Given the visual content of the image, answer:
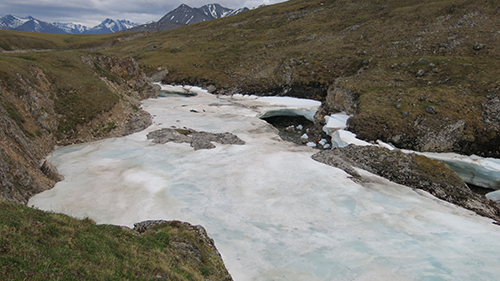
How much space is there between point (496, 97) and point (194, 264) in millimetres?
46317

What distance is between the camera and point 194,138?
4150 centimetres

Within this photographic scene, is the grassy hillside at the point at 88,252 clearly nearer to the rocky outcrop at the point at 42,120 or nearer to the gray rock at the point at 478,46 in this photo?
the rocky outcrop at the point at 42,120

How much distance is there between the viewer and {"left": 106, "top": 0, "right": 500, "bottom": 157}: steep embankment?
38406 mm

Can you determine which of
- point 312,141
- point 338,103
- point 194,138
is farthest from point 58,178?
point 338,103

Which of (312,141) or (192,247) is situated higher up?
(192,247)

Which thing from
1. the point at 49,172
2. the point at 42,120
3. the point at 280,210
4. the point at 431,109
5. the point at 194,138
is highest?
the point at 42,120

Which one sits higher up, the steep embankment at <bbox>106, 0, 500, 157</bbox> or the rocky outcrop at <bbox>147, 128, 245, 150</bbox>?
the steep embankment at <bbox>106, 0, 500, 157</bbox>

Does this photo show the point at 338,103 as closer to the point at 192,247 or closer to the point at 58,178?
the point at 192,247

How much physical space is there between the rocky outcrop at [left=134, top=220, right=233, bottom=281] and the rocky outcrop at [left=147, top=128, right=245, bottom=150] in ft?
68.9

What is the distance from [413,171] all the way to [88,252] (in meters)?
31.3

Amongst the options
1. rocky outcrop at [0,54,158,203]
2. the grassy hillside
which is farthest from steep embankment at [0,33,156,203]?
the grassy hillside

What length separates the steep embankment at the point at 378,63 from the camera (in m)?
38.4

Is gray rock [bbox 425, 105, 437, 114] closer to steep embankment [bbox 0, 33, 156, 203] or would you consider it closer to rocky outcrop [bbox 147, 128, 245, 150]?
rocky outcrop [bbox 147, 128, 245, 150]

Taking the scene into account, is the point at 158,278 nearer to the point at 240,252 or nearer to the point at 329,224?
the point at 240,252
